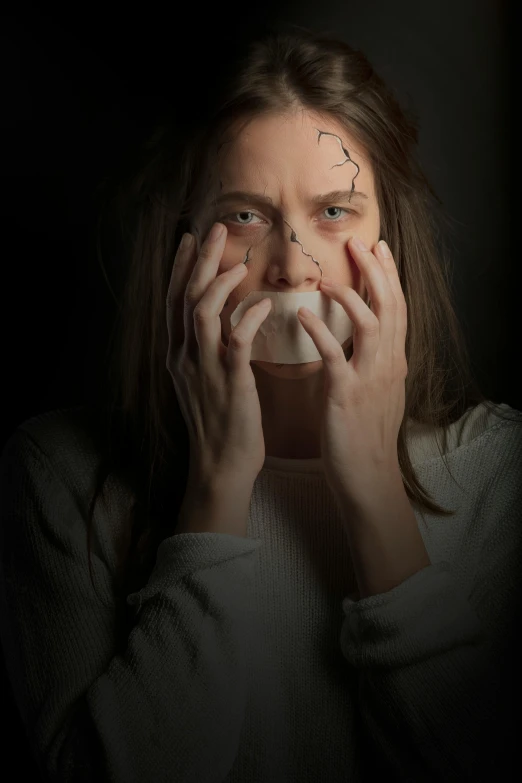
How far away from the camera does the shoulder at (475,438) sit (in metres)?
1.10

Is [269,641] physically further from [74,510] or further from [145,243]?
[145,243]

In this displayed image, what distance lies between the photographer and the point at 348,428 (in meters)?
0.95

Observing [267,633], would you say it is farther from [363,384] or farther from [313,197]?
[313,197]

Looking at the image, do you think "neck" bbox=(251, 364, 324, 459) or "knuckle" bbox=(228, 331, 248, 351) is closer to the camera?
"knuckle" bbox=(228, 331, 248, 351)

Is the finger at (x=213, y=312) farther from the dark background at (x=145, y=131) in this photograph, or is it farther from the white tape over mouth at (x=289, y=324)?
the dark background at (x=145, y=131)

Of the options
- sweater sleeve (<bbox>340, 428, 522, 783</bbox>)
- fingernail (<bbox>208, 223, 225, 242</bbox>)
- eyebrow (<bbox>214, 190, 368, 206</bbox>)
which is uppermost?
eyebrow (<bbox>214, 190, 368, 206</bbox>)

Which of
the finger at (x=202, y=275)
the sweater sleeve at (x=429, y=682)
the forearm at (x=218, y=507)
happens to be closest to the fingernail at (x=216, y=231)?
the finger at (x=202, y=275)

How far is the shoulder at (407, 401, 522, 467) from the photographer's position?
110 centimetres

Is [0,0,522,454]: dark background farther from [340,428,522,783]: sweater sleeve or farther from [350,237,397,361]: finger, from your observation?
[340,428,522,783]: sweater sleeve

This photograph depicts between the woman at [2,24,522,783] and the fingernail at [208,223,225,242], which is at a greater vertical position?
the fingernail at [208,223,225,242]

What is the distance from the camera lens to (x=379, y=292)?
0.96 meters

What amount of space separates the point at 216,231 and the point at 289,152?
4.6 inches

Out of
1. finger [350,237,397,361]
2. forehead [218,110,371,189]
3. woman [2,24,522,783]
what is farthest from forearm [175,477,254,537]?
forehead [218,110,371,189]

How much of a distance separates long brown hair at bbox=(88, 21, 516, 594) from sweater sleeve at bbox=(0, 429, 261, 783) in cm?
7
